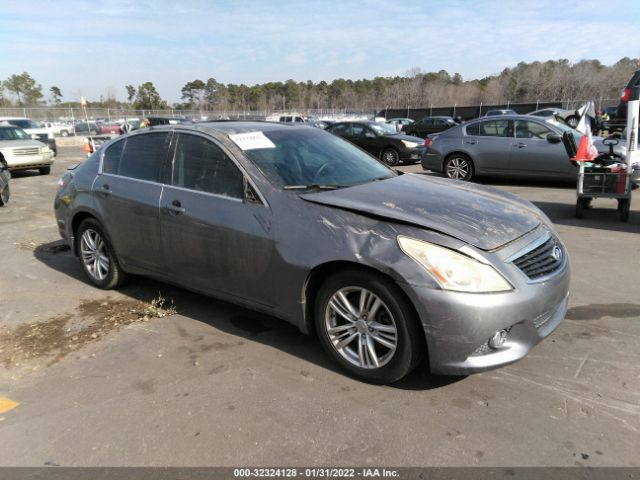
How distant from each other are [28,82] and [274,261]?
9982 cm

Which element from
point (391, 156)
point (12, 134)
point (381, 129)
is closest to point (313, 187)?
point (391, 156)

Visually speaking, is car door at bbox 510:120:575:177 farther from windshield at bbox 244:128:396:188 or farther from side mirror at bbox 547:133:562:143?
windshield at bbox 244:128:396:188

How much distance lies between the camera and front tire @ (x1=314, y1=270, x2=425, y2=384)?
2.85m

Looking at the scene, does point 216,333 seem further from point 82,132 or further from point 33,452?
point 82,132

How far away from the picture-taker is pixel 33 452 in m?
2.62

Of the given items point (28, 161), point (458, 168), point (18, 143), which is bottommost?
point (458, 168)

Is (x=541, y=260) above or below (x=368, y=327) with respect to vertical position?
above

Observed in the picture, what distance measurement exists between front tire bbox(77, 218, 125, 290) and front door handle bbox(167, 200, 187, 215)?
1.15 m

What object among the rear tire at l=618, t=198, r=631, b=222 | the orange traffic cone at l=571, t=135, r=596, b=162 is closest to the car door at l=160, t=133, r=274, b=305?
the orange traffic cone at l=571, t=135, r=596, b=162

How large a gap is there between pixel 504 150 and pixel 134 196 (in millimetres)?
8978

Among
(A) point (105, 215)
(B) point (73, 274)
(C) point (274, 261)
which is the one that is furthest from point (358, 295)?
(B) point (73, 274)

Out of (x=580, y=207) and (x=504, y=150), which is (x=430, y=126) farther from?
(x=580, y=207)

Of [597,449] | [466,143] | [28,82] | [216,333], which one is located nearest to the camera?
[597,449]

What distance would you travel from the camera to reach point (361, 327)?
3.05 m
